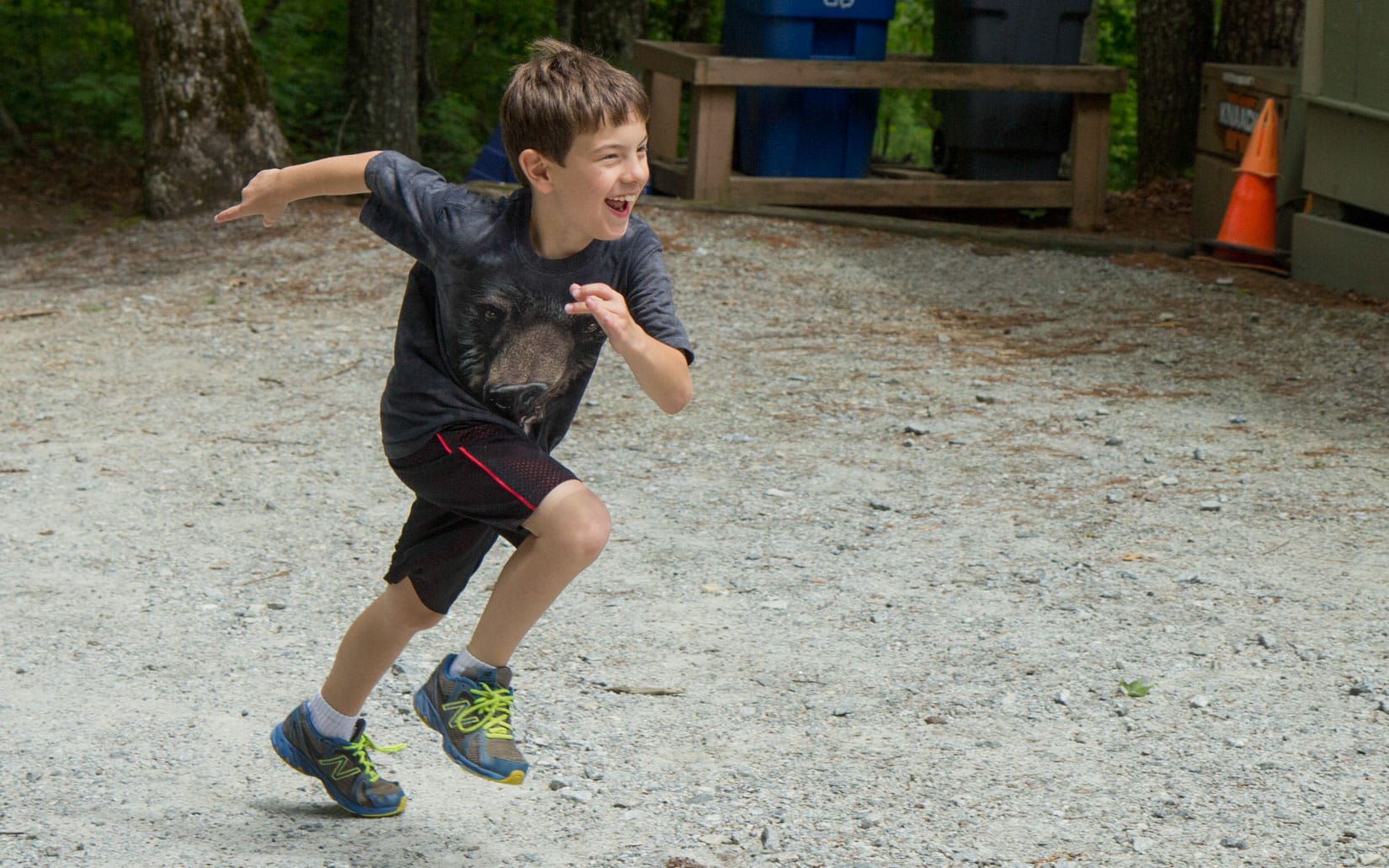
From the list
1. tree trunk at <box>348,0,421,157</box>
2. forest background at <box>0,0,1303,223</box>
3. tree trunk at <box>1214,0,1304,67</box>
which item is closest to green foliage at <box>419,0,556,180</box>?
forest background at <box>0,0,1303,223</box>

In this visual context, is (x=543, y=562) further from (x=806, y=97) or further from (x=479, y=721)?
(x=806, y=97)

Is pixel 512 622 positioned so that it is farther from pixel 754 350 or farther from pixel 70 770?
pixel 754 350

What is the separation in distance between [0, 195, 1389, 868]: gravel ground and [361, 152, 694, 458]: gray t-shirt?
2.98 feet

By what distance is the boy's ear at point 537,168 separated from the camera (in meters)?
2.67

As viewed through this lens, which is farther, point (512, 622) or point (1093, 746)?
point (1093, 746)

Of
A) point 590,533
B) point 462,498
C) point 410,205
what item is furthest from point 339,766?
point 410,205

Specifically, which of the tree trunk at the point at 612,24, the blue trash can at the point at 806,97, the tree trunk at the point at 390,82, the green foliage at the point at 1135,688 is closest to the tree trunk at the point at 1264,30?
the blue trash can at the point at 806,97

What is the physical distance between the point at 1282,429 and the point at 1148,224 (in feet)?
16.9

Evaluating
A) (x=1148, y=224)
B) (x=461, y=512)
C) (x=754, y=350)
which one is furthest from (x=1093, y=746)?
(x=1148, y=224)

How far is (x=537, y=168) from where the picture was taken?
2.67 metres

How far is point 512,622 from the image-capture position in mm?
2844

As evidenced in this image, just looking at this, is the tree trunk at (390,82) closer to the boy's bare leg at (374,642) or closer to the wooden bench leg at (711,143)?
the wooden bench leg at (711,143)

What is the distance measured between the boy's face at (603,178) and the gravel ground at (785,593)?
1.27m

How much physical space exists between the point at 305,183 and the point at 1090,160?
824cm
